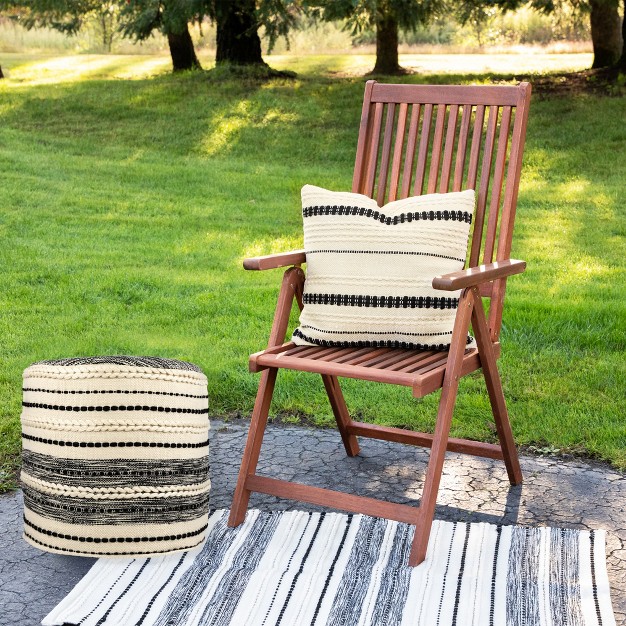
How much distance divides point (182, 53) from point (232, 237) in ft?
30.2

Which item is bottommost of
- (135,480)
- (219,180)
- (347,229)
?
(219,180)

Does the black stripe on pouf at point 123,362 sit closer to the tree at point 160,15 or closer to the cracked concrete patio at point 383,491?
the cracked concrete patio at point 383,491

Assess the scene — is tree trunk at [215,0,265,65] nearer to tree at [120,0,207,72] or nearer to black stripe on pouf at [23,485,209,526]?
tree at [120,0,207,72]

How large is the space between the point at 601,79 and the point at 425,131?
406 inches

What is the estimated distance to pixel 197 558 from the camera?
2.98 metres

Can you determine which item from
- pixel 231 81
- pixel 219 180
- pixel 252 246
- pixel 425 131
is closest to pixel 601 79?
pixel 231 81

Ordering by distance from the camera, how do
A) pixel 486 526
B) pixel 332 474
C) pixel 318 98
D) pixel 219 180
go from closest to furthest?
pixel 486 526, pixel 332 474, pixel 219 180, pixel 318 98

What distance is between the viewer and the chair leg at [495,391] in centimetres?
316

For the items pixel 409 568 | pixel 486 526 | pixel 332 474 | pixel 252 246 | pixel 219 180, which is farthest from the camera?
pixel 219 180

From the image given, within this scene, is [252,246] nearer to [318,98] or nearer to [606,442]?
[606,442]

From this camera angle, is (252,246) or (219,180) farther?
(219,180)

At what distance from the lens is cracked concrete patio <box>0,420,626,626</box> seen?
2.85 m

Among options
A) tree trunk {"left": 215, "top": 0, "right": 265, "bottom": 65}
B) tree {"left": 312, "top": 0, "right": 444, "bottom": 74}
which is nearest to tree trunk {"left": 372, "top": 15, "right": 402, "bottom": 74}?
tree {"left": 312, "top": 0, "right": 444, "bottom": 74}

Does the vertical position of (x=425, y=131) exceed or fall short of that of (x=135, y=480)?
it exceeds it
